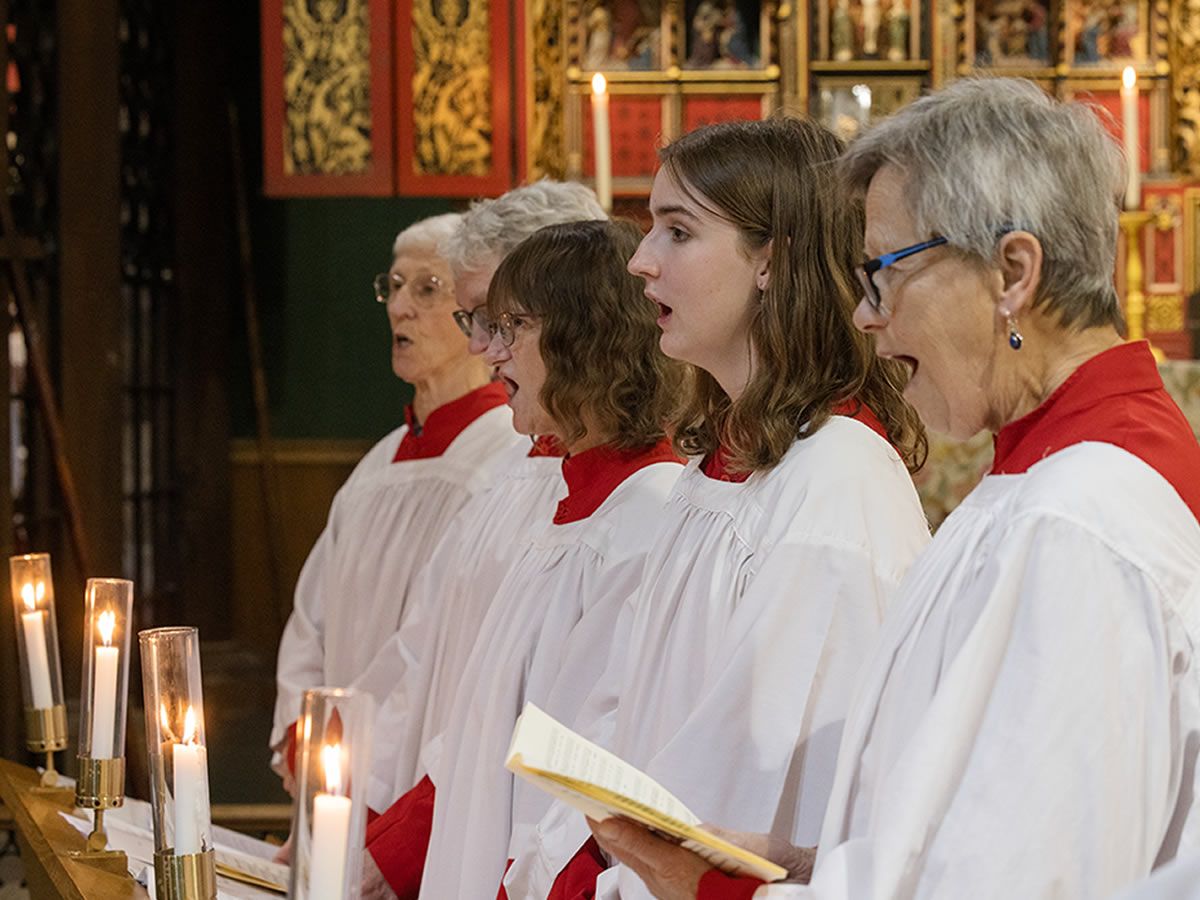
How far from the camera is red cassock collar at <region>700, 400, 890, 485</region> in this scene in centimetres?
218

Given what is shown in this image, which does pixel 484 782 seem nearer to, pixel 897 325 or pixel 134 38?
pixel 897 325

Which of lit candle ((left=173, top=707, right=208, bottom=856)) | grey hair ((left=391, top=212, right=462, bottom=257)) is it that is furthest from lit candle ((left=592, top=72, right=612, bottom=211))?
lit candle ((left=173, top=707, right=208, bottom=856))

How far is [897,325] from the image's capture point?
171 cm

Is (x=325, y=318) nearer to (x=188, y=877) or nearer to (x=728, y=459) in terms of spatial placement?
(x=728, y=459)

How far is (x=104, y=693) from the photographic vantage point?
2.47m

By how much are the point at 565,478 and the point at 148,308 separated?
4138 mm

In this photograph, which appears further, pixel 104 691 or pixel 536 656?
pixel 536 656

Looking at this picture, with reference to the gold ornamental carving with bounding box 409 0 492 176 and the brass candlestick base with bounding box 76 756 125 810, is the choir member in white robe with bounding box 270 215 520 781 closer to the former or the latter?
the brass candlestick base with bounding box 76 756 125 810

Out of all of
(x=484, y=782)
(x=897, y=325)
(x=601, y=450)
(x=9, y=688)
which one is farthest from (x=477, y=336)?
(x=9, y=688)

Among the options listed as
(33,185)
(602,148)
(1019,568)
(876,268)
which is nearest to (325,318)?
(33,185)

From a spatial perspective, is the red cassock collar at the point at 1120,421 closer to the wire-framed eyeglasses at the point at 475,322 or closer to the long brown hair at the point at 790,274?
the long brown hair at the point at 790,274

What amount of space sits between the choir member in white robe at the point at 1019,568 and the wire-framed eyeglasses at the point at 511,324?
111 cm

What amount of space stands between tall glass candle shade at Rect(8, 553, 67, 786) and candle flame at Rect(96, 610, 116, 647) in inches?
16.1

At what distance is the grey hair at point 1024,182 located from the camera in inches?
64.2
